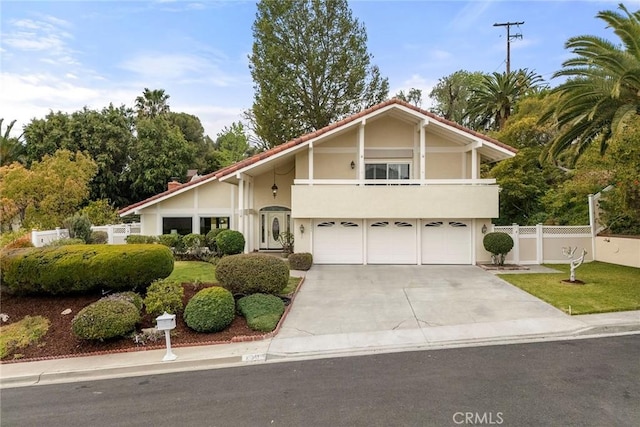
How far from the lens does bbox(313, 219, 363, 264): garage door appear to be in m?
16.7

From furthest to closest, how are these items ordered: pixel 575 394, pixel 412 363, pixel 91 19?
pixel 91 19
pixel 412 363
pixel 575 394

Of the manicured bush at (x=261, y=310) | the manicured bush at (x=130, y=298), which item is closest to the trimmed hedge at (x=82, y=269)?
the manicured bush at (x=130, y=298)

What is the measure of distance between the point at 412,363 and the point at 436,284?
21.0 feet

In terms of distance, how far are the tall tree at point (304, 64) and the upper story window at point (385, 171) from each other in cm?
1125

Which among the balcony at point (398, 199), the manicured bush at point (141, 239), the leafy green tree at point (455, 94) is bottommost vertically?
the manicured bush at point (141, 239)

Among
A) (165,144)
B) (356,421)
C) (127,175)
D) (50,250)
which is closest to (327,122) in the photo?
(165,144)

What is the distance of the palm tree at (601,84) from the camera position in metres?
11.5

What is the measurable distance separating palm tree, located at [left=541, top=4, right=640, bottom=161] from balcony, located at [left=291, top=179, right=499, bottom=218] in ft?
11.2

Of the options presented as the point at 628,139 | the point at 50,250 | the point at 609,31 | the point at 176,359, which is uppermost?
the point at 609,31

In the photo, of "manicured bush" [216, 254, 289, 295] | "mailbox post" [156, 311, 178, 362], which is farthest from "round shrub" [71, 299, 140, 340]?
"manicured bush" [216, 254, 289, 295]

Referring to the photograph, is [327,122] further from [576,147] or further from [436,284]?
[436,284]

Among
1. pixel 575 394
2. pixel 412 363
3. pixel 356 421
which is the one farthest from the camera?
pixel 412 363

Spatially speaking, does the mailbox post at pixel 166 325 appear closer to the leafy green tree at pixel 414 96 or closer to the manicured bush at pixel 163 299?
the manicured bush at pixel 163 299

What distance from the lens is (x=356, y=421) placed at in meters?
4.66
